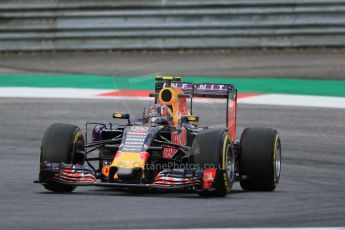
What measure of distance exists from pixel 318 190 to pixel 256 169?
2.24 ft

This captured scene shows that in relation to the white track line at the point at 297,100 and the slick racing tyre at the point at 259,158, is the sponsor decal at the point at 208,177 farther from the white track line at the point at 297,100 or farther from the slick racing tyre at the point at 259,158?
the white track line at the point at 297,100

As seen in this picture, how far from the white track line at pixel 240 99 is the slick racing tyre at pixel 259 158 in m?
6.36

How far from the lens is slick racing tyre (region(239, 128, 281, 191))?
1184 centimetres

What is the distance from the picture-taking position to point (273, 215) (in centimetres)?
959

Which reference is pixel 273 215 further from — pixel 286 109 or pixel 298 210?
pixel 286 109

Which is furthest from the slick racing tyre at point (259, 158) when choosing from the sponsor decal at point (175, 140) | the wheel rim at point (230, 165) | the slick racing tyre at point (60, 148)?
the slick racing tyre at point (60, 148)

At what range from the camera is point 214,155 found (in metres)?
10.9

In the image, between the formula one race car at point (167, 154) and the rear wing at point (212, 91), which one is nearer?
the formula one race car at point (167, 154)

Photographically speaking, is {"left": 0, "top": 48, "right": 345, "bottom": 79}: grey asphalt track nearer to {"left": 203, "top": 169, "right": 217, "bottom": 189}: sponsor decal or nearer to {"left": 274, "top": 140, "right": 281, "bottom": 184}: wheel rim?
{"left": 274, "top": 140, "right": 281, "bottom": 184}: wheel rim

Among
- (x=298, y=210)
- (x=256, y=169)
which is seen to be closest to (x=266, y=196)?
(x=256, y=169)

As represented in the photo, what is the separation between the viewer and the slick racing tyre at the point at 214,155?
35.8 feet

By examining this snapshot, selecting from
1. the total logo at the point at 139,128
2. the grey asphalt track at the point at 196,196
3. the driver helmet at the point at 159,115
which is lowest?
the grey asphalt track at the point at 196,196

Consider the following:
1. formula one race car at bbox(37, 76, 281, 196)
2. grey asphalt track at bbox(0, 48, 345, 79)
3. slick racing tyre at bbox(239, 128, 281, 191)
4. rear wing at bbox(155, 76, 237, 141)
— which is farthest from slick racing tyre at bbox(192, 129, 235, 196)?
grey asphalt track at bbox(0, 48, 345, 79)

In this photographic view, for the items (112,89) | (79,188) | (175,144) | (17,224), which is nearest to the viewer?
(17,224)
